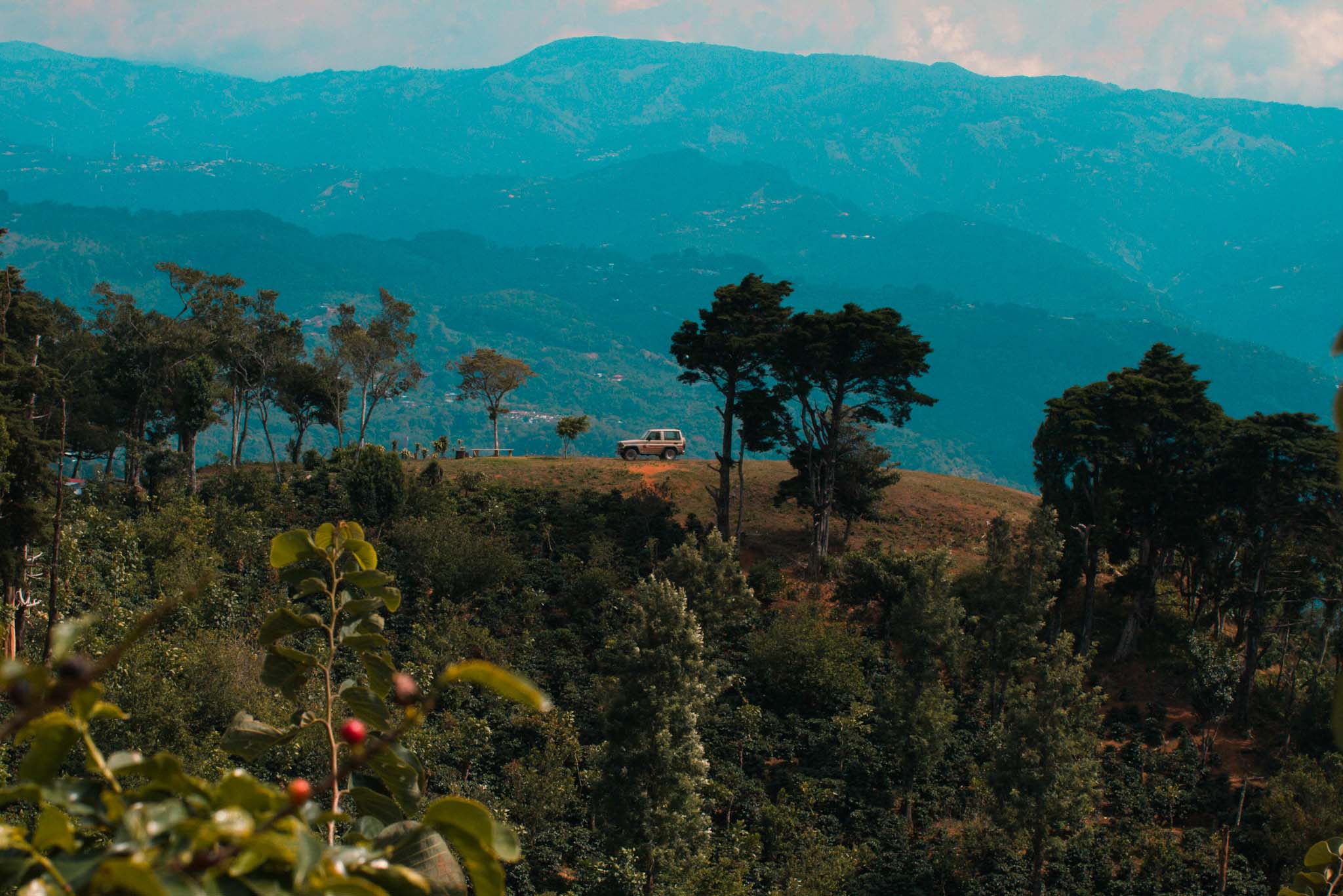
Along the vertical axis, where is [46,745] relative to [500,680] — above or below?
below

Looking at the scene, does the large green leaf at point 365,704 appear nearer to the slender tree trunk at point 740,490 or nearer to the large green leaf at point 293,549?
the large green leaf at point 293,549

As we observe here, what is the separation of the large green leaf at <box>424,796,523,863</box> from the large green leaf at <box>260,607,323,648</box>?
1.56m

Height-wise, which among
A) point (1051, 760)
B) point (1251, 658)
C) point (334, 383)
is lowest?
point (1051, 760)

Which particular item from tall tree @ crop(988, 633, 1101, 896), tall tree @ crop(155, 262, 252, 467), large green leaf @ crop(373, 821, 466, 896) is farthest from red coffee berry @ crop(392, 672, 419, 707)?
tall tree @ crop(155, 262, 252, 467)

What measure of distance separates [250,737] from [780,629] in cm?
3157

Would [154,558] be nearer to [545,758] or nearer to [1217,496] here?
[545,758]

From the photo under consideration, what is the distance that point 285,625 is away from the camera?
3824 millimetres

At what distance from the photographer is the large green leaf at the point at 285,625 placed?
147 inches

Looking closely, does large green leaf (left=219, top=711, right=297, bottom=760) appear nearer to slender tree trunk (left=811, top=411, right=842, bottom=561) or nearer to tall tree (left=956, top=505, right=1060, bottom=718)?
tall tree (left=956, top=505, right=1060, bottom=718)

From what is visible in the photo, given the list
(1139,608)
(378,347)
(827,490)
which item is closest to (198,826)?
(1139,608)

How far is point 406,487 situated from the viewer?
4300 cm

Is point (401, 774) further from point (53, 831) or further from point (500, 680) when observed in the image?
point (500, 680)

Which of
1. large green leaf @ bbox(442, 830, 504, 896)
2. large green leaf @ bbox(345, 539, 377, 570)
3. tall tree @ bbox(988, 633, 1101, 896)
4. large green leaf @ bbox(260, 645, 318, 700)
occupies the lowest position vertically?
tall tree @ bbox(988, 633, 1101, 896)

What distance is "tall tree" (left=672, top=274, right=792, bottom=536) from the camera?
4281 centimetres
